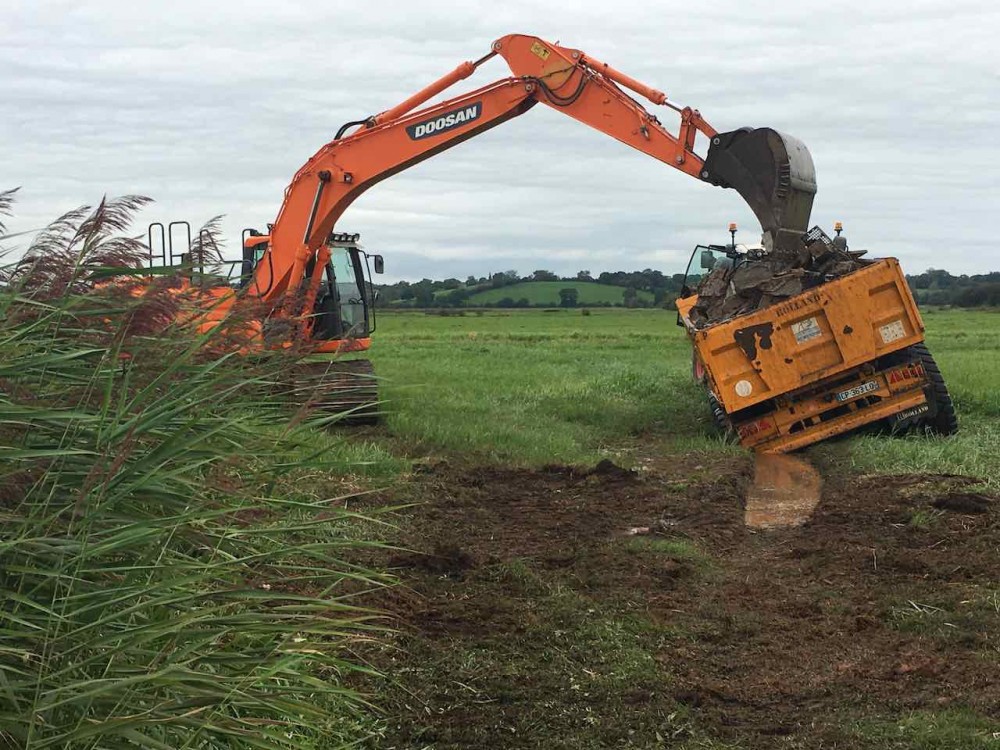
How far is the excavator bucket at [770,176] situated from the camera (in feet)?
41.4

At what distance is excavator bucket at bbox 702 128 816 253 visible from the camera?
12633 mm

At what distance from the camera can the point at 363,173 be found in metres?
14.0

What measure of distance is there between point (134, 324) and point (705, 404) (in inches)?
531

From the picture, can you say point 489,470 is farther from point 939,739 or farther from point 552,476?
point 939,739

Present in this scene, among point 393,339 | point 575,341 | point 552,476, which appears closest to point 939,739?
point 552,476

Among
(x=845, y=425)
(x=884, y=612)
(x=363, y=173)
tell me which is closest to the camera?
(x=884, y=612)

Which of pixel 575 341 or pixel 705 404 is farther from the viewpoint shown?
pixel 575 341

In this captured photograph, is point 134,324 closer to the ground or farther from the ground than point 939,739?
farther from the ground

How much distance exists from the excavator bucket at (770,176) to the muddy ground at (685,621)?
3.58m

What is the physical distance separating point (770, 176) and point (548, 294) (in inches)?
2551

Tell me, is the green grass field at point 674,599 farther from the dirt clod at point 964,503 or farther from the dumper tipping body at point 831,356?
the dumper tipping body at point 831,356

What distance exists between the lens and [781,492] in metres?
11.1

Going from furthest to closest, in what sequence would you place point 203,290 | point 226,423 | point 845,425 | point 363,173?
point 363,173
point 845,425
point 203,290
point 226,423

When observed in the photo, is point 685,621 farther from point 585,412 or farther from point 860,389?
point 585,412
